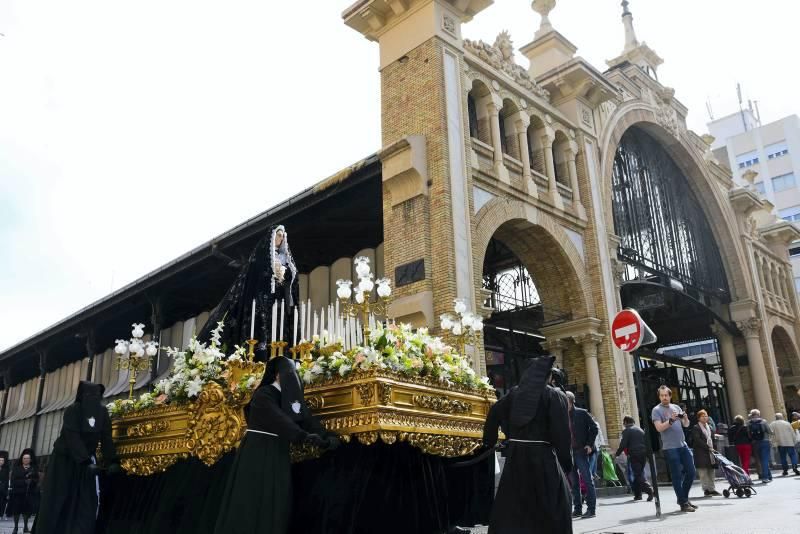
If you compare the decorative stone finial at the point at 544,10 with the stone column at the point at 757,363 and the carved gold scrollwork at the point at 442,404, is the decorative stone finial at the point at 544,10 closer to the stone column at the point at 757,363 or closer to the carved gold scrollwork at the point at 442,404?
the stone column at the point at 757,363

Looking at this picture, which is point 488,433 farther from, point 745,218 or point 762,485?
point 745,218

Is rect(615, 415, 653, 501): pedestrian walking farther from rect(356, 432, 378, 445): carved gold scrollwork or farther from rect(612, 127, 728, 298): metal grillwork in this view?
rect(612, 127, 728, 298): metal grillwork

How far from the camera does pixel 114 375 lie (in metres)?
25.2

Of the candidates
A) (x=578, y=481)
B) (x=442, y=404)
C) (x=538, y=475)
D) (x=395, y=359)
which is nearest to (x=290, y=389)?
(x=395, y=359)

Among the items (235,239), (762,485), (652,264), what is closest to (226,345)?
(235,239)

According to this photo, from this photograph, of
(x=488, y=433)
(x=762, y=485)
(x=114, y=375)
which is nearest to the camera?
(x=488, y=433)

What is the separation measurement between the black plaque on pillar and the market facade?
0.04 metres

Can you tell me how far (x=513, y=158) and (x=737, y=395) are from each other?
15610 millimetres

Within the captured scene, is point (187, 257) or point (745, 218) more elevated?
point (745, 218)

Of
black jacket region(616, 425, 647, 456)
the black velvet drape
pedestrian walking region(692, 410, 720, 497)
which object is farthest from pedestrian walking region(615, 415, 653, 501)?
the black velvet drape

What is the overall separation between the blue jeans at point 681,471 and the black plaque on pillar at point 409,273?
18.4ft

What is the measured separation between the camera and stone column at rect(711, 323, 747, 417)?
82.8ft

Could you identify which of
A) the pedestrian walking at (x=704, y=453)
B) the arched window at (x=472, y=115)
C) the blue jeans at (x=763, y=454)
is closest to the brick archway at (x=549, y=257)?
the arched window at (x=472, y=115)

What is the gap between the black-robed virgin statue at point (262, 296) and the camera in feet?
22.4
